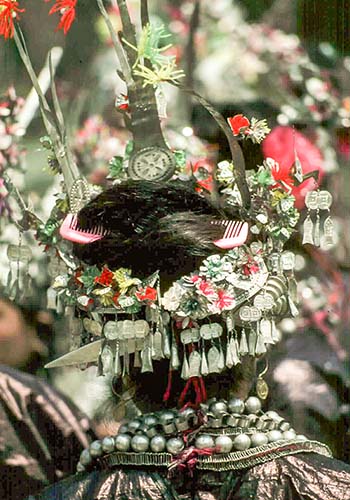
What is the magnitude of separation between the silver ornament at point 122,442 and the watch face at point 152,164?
0.62 meters

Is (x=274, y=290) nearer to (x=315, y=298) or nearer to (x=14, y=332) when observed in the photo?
(x=315, y=298)

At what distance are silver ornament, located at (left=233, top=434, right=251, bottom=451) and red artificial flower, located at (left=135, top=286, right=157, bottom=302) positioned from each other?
378 mm

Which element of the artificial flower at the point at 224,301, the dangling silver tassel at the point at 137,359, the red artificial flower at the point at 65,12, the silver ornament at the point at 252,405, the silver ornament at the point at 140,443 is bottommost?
the silver ornament at the point at 140,443

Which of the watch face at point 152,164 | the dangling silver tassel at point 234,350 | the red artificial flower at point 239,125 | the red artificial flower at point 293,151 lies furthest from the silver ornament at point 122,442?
the red artificial flower at point 293,151

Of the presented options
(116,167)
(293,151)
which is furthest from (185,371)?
(293,151)

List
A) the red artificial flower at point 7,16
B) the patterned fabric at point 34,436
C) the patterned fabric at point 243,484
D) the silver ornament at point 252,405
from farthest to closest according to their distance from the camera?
the patterned fabric at point 34,436 → the red artificial flower at point 7,16 → the silver ornament at point 252,405 → the patterned fabric at point 243,484

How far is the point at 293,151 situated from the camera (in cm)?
351

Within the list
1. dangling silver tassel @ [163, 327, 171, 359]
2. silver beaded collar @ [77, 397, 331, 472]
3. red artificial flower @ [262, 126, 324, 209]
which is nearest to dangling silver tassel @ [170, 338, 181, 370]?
dangling silver tassel @ [163, 327, 171, 359]

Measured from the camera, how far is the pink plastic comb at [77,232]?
9.18 feet

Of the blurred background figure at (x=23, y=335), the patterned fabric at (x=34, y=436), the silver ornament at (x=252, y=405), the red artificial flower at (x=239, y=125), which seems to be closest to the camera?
the silver ornament at (x=252, y=405)

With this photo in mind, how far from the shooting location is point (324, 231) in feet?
9.82

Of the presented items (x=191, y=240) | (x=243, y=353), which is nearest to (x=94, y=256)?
(x=191, y=240)

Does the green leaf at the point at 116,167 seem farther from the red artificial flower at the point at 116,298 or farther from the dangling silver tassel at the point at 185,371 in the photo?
the dangling silver tassel at the point at 185,371

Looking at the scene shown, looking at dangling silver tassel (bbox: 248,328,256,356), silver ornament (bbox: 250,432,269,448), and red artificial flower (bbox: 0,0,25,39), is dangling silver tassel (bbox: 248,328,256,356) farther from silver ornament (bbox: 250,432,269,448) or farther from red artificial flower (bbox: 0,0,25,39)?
red artificial flower (bbox: 0,0,25,39)
